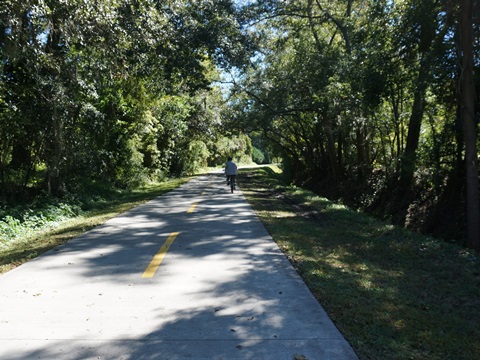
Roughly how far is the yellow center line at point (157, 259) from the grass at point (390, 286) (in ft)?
7.58

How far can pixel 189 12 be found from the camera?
1677 centimetres

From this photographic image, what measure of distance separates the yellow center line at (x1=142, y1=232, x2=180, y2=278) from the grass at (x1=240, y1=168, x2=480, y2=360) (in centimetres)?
231

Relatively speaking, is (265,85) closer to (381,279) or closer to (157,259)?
(157,259)

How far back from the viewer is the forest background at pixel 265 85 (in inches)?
400

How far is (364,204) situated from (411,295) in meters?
15.4

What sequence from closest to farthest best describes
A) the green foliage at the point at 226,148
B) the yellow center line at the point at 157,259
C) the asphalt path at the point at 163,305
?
the asphalt path at the point at 163,305, the yellow center line at the point at 157,259, the green foliage at the point at 226,148

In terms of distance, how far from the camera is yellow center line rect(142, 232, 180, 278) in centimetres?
639

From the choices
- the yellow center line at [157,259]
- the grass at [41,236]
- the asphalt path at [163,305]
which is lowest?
the grass at [41,236]

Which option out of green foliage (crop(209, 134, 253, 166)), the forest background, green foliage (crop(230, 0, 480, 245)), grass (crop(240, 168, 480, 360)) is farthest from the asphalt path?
green foliage (crop(209, 134, 253, 166))

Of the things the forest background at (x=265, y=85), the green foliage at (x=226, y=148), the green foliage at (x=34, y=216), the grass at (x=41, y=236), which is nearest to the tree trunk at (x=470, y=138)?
the forest background at (x=265, y=85)

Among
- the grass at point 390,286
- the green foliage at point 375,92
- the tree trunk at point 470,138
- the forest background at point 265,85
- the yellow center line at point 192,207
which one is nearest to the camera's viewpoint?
the grass at point 390,286

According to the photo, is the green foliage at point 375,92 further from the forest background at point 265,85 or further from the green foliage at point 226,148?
the green foliage at point 226,148

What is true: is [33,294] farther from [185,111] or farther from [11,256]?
[185,111]

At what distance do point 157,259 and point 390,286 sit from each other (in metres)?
3.86
